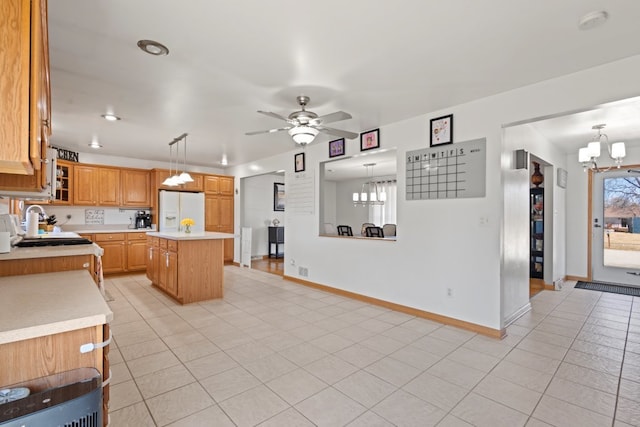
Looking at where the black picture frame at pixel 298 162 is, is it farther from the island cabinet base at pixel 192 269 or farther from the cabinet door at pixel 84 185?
the cabinet door at pixel 84 185

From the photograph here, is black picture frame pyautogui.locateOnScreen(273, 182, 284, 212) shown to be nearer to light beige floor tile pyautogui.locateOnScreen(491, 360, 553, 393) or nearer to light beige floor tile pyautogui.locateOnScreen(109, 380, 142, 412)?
light beige floor tile pyautogui.locateOnScreen(109, 380, 142, 412)

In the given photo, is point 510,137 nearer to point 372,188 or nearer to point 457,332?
point 457,332

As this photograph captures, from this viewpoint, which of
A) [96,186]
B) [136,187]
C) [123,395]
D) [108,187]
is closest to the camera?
[123,395]

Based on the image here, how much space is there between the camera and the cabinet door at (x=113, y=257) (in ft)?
→ 18.9

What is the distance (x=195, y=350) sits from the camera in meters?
2.78

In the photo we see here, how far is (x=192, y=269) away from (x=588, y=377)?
4.29 m

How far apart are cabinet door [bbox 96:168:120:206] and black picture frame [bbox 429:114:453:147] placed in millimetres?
5978

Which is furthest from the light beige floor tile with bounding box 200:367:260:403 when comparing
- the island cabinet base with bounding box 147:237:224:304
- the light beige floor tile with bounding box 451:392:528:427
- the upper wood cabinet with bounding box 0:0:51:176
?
the island cabinet base with bounding box 147:237:224:304

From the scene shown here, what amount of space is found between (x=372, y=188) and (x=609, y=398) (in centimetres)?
766

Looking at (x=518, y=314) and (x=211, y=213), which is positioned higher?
(x=211, y=213)

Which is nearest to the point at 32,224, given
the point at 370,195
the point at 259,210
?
the point at 259,210

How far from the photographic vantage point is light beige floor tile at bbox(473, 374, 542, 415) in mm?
2021

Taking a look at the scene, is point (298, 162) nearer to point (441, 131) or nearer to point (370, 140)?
point (370, 140)

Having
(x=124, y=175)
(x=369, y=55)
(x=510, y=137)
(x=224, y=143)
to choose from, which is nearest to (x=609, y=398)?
(x=510, y=137)
